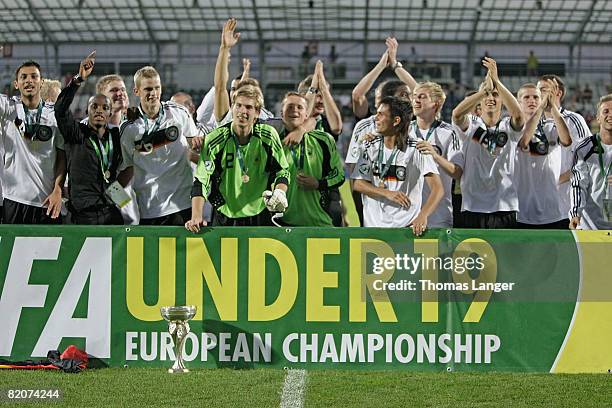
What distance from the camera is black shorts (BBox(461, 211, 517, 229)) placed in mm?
8344

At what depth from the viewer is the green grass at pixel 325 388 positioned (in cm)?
580

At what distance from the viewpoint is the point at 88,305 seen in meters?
7.05

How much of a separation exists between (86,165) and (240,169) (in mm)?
1372

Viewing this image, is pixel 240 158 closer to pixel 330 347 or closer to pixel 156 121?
pixel 156 121

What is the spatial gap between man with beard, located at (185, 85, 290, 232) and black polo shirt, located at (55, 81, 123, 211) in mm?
973

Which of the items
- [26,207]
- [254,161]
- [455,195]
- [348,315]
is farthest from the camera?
[455,195]

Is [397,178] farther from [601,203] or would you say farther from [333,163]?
[601,203]

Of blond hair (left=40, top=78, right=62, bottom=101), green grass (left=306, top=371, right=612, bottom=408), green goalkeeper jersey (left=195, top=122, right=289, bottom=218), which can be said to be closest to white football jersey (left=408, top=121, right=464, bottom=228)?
green goalkeeper jersey (left=195, top=122, right=289, bottom=218)

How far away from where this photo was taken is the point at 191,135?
8.09 metres

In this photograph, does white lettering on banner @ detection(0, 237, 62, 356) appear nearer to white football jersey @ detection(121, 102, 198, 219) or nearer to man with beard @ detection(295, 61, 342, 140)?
white football jersey @ detection(121, 102, 198, 219)

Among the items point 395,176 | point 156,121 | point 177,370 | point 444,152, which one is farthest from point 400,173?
point 177,370

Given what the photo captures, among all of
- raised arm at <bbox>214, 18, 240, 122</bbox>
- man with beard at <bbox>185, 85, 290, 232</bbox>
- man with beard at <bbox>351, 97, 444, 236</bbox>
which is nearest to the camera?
man with beard at <bbox>185, 85, 290, 232</bbox>

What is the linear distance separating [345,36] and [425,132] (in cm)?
3149

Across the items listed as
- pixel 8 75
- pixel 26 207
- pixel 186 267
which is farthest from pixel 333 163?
pixel 8 75
